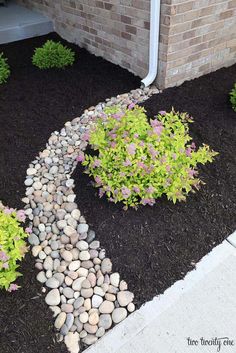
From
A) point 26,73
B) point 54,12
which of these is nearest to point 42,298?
point 26,73

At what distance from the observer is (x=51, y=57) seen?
3646 millimetres

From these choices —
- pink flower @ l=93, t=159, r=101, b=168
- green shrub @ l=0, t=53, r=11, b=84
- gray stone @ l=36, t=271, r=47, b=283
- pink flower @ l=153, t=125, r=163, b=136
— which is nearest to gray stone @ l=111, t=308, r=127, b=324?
gray stone @ l=36, t=271, r=47, b=283

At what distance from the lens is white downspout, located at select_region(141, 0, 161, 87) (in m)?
2.73

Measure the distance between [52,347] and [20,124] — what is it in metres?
1.96

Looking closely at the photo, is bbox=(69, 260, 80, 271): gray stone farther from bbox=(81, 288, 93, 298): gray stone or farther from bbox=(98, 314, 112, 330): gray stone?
bbox=(98, 314, 112, 330): gray stone

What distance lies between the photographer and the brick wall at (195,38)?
9.23 ft

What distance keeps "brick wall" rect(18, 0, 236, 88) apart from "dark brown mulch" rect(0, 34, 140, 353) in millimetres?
222

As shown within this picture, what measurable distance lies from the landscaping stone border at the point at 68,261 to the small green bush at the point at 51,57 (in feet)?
5.01

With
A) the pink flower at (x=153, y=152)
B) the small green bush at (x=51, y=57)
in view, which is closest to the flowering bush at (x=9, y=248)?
the pink flower at (x=153, y=152)

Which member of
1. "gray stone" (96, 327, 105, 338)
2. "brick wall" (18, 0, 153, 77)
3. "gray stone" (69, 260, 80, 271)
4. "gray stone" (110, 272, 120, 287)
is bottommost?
"gray stone" (96, 327, 105, 338)

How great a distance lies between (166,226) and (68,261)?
0.68 meters

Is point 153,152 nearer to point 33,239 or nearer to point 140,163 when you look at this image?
point 140,163

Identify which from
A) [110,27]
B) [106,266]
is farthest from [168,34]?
[106,266]

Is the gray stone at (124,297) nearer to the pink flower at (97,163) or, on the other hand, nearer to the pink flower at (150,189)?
the pink flower at (150,189)
